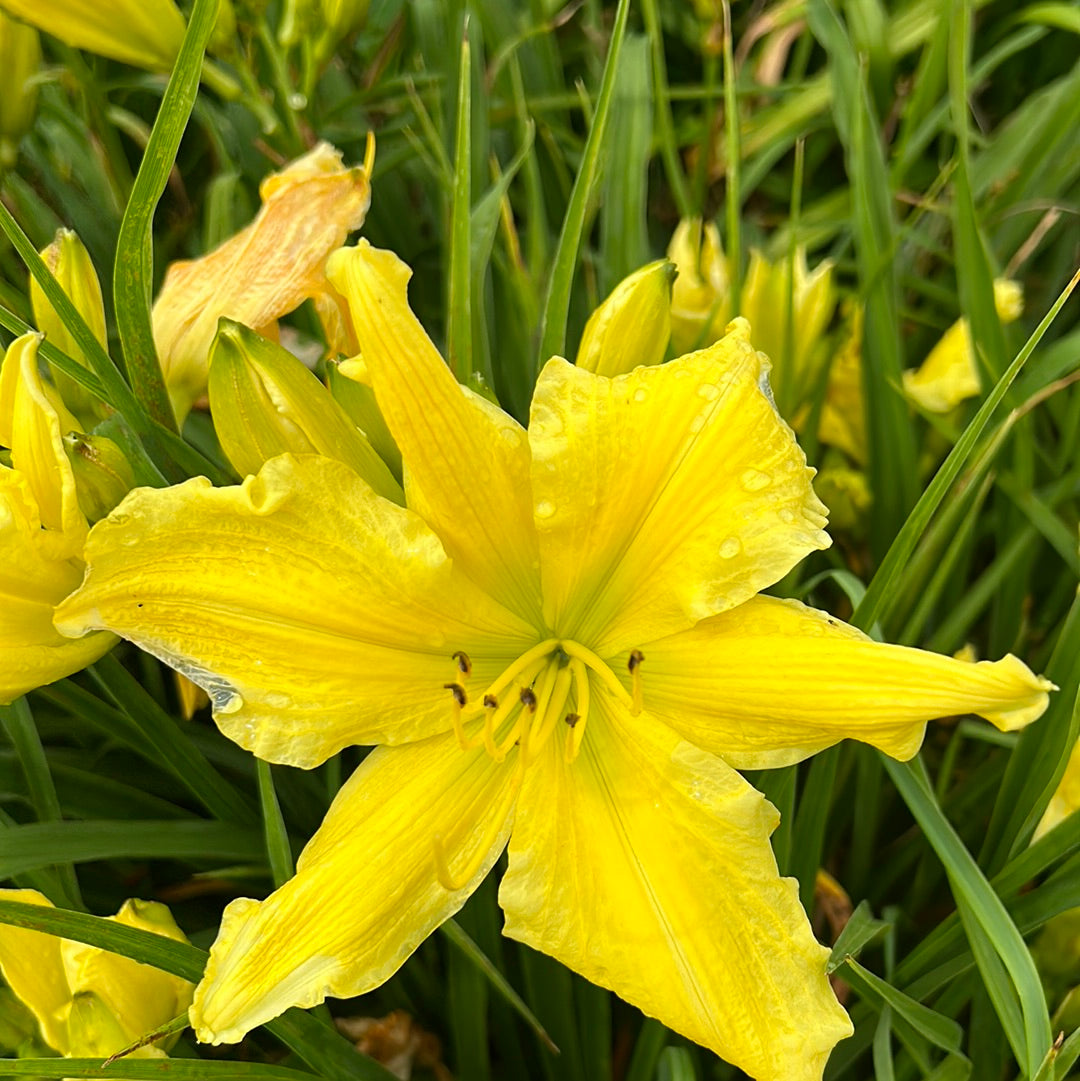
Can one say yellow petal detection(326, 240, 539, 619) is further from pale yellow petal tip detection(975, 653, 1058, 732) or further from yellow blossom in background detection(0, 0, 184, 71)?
yellow blossom in background detection(0, 0, 184, 71)

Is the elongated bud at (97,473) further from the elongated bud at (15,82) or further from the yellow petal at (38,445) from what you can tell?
the elongated bud at (15,82)

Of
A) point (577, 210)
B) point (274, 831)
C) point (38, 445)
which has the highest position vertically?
point (577, 210)

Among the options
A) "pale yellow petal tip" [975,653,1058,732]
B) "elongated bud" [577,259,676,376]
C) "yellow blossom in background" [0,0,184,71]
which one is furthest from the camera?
"yellow blossom in background" [0,0,184,71]

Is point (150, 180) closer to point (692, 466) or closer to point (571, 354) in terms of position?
point (692, 466)

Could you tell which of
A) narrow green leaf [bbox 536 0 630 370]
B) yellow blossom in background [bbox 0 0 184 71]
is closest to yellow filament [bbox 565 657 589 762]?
narrow green leaf [bbox 536 0 630 370]

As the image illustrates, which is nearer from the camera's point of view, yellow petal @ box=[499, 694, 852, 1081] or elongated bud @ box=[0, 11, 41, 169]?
yellow petal @ box=[499, 694, 852, 1081]

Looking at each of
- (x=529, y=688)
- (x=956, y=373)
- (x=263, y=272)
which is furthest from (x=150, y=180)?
(x=956, y=373)

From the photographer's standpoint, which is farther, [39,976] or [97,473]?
[39,976]
